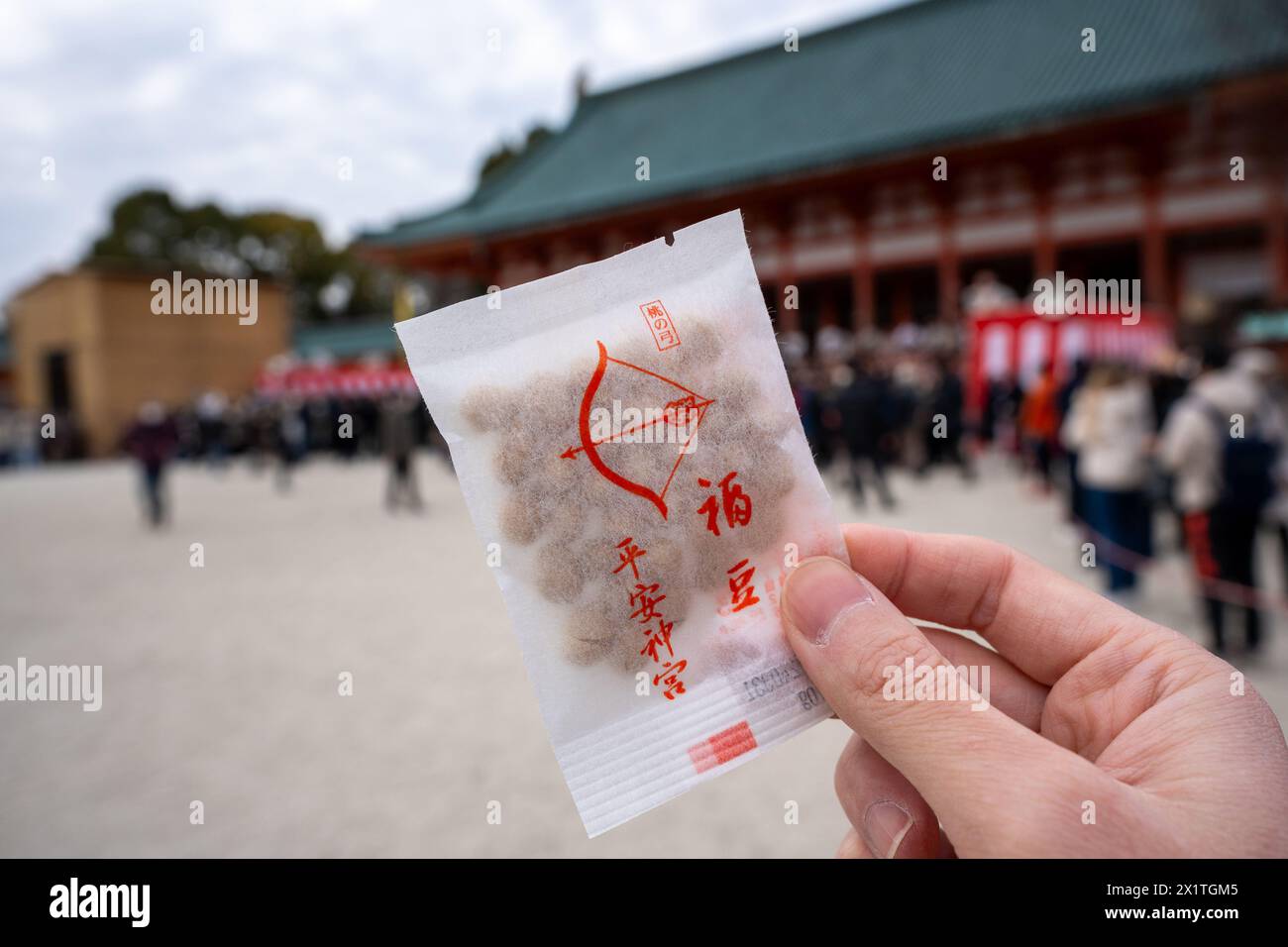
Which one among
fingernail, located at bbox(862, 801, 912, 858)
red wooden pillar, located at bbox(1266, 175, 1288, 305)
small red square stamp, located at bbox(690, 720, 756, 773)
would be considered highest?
red wooden pillar, located at bbox(1266, 175, 1288, 305)

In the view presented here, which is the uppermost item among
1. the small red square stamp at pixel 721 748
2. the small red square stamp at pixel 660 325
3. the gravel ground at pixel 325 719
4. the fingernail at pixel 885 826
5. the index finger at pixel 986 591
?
the small red square stamp at pixel 660 325

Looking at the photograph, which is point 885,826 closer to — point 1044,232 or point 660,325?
point 660,325

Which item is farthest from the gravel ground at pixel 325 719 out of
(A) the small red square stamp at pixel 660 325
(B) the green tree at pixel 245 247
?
(B) the green tree at pixel 245 247

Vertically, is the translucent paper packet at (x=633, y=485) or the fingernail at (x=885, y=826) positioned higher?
the translucent paper packet at (x=633, y=485)

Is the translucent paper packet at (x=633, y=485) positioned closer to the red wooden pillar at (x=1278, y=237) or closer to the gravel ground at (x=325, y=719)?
the gravel ground at (x=325, y=719)

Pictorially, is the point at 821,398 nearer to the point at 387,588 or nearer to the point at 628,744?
the point at 387,588

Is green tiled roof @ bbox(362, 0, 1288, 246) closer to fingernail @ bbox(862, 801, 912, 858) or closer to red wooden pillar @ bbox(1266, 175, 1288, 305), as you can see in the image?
red wooden pillar @ bbox(1266, 175, 1288, 305)

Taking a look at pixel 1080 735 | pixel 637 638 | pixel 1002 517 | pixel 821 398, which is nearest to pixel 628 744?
pixel 637 638

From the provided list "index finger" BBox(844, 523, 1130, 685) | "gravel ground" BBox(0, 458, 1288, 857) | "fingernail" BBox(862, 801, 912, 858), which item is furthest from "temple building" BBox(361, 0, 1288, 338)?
"fingernail" BBox(862, 801, 912, 858)
